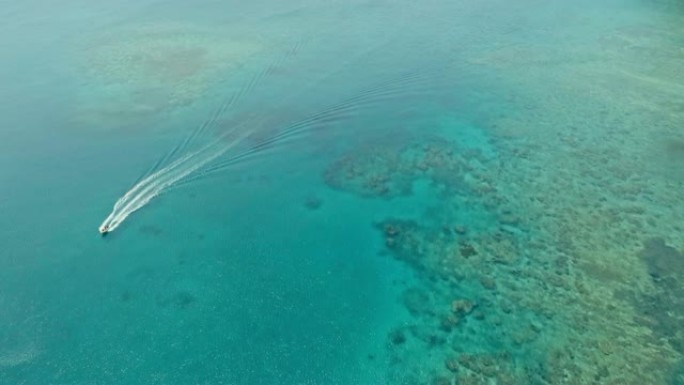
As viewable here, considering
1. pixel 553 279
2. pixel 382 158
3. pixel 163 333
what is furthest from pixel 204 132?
pixel 553 279

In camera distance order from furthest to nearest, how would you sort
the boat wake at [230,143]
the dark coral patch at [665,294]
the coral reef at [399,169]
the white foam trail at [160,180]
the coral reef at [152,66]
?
the coral reef at [152,66] < the coral reef at [399,169] < the boat wake at [230,143] < the white foam trail at [160,180] < the dark coral patch at [665,294]

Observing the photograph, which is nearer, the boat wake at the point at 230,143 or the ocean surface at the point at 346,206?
the ocean surface at the point at 346,206

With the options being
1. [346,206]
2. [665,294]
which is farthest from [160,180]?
[665,294]

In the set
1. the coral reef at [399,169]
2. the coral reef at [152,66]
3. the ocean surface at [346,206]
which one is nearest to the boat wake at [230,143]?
the ocean surface at [346,206]

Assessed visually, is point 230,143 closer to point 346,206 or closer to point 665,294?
point 346,206

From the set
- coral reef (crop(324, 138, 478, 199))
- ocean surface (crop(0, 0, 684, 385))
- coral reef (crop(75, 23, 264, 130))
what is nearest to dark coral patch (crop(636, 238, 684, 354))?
ocean surface (crop(0, 0, 684, 385))

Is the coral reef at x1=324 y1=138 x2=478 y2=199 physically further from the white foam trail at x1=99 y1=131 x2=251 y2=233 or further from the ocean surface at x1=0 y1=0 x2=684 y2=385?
the white foam trail at x1=99 y1=131 x2=251 y2=233

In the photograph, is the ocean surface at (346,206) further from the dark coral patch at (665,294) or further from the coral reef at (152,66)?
the coral reef at (152,66)
